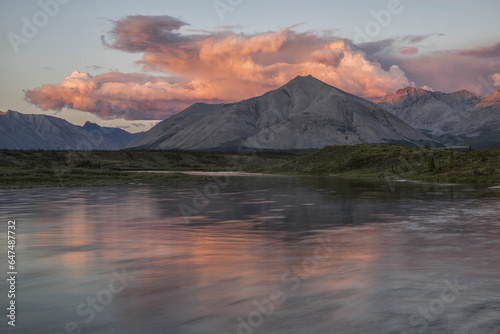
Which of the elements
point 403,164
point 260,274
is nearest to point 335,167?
point 403,164

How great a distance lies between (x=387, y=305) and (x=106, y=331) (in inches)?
340

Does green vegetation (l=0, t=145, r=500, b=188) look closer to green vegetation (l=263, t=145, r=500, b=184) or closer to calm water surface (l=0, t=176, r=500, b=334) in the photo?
green vegetation (l=263, t=145, r=500, b=184)

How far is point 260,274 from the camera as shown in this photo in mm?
19156

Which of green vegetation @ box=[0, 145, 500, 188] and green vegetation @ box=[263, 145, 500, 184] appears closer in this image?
green vegetation @ box=[0, 145, 500, 188]

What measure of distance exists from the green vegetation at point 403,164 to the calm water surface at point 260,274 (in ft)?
192

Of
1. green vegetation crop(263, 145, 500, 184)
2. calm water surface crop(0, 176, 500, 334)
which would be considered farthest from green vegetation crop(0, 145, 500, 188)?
calm water surface crop(0, 176, 500, 334)

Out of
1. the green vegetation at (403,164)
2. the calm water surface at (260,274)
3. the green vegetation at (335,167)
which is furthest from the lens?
the green vegetation at (403,164)

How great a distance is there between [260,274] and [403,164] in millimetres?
113081

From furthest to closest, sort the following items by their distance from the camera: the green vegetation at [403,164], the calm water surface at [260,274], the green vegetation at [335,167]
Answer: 1. the green vegetation at [403,164]
2. the green vegetation at [335,167]
3. the calm water surface at [260,274]

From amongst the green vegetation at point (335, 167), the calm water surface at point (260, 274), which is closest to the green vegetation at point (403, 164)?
the green vegetation at point (335, 167)

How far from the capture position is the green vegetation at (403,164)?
94.0 metres

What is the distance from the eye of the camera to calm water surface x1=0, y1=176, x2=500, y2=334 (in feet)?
44.4

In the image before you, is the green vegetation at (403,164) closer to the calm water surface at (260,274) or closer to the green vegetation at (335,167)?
the green vegetation at (335,167)

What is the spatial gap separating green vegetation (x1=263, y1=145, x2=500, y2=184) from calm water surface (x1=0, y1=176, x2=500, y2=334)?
192 ft
